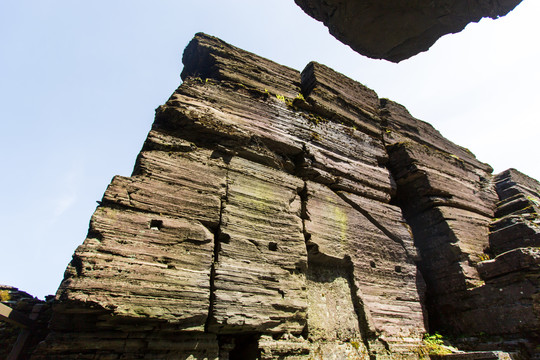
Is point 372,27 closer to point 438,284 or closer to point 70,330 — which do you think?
point 70,330

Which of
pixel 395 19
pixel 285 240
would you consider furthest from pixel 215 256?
pixel 395 19

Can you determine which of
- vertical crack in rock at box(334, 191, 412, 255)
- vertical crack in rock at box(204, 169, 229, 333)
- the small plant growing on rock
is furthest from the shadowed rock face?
the small plant growing on rock

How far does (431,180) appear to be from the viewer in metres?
8.59

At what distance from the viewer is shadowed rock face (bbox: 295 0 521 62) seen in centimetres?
230

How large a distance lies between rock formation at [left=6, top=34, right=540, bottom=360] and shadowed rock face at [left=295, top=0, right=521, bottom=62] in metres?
3.40

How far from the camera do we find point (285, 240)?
5.46m

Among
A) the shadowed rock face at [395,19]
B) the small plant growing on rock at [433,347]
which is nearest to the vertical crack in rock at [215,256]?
the shadowed rock face at [395,19]

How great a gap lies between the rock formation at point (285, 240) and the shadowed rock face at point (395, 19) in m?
3.40

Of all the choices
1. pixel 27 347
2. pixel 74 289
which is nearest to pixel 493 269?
pixel 74 289

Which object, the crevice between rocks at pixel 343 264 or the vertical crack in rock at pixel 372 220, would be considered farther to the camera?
the vertical crack in rock at pixel 372 220

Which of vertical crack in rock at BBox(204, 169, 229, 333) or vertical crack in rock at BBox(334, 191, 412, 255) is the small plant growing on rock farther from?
vertical crack in rock at BBox(204, 169, 229, 333)

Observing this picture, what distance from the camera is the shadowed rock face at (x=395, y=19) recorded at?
90.6 inches

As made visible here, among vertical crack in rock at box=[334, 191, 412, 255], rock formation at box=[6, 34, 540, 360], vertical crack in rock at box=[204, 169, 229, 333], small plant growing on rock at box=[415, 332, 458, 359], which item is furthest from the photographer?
vertical crack in rock at box=[334, 191, 412, 255]

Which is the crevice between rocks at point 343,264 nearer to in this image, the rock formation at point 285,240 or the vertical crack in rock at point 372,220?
the rock formation at point 285,240
